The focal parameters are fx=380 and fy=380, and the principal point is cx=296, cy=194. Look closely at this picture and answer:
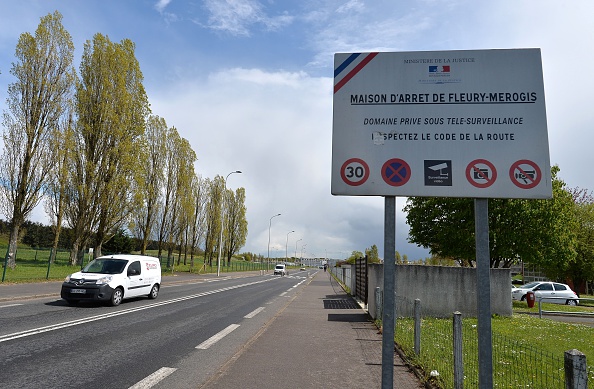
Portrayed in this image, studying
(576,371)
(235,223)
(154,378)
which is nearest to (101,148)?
(154,378)

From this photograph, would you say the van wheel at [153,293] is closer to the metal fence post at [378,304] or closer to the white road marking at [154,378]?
the metal fence post at [378,304]

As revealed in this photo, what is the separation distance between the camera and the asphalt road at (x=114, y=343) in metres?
5.25

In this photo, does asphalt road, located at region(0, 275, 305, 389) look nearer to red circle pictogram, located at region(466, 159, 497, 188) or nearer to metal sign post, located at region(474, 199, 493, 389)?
metal sign post, located at region(474, 199, 493, 389)

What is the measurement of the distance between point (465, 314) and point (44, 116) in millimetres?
28461

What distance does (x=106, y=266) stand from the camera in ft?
46.0

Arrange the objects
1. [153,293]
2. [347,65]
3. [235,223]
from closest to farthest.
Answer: [347,65] < [153,293] < [235,223]

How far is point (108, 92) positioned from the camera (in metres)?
29.8

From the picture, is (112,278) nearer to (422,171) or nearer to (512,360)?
(512,360)

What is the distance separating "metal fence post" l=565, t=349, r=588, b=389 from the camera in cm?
256

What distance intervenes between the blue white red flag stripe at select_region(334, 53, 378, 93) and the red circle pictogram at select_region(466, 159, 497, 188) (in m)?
1.17

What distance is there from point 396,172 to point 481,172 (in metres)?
0.64

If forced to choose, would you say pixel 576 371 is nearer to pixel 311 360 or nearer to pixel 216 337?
pixel 311 360

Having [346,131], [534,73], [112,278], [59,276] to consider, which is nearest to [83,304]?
[112,278]

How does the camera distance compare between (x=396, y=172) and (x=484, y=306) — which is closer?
(x=484, y=306)
